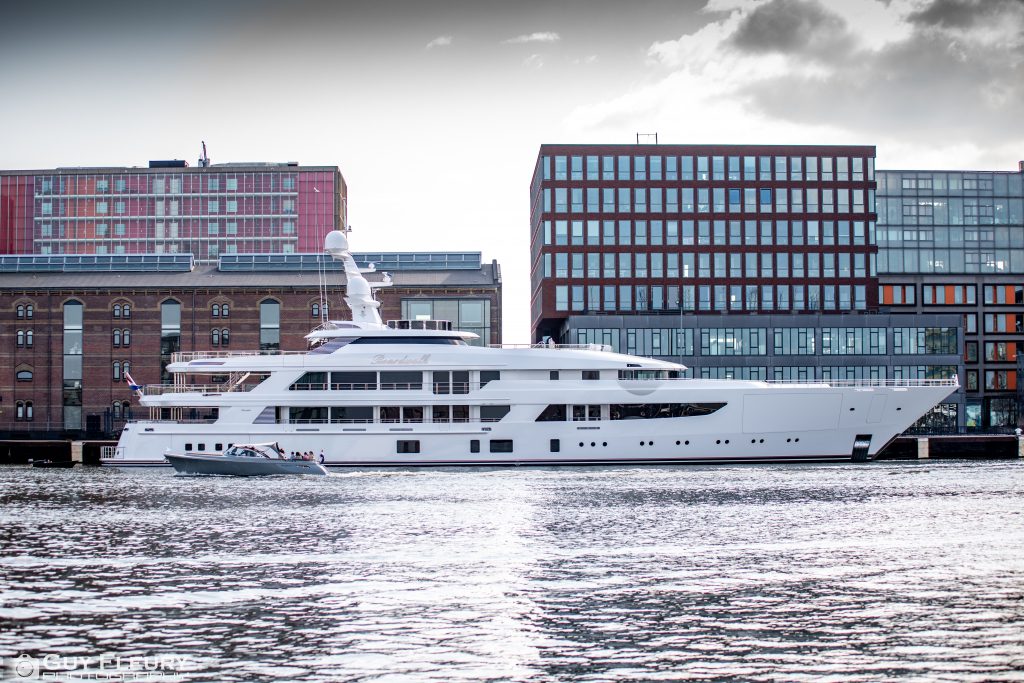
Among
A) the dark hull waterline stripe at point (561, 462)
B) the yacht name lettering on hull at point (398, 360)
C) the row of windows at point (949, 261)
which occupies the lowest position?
the dark hull waterline stripe at point (561, 462)

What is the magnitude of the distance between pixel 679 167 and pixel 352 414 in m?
50.6

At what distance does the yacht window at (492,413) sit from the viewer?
6059 cm

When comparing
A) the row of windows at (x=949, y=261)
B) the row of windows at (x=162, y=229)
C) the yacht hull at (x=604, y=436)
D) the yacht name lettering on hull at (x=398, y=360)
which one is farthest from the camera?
the row of windows at (x=162, y=229)

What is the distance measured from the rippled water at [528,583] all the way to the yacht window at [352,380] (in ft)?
46.2

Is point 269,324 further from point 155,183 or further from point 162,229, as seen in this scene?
point 155,183

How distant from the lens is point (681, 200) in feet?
335

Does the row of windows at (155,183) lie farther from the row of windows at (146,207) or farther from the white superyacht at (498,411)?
the white superyacht at (498,411)

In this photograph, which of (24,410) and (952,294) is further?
(952,294)

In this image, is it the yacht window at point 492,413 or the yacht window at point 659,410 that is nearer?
the yacht window at point 659,410

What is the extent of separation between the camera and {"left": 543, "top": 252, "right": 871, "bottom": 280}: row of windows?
101438mm

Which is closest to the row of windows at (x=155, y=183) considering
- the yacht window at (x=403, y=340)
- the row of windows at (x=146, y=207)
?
the row of windows at (x=146, y=207)

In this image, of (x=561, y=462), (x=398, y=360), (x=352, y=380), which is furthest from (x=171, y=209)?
(x=561, y=462)

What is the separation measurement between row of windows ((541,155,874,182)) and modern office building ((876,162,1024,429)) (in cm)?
2083

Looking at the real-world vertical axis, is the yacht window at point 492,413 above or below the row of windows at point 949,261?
below
